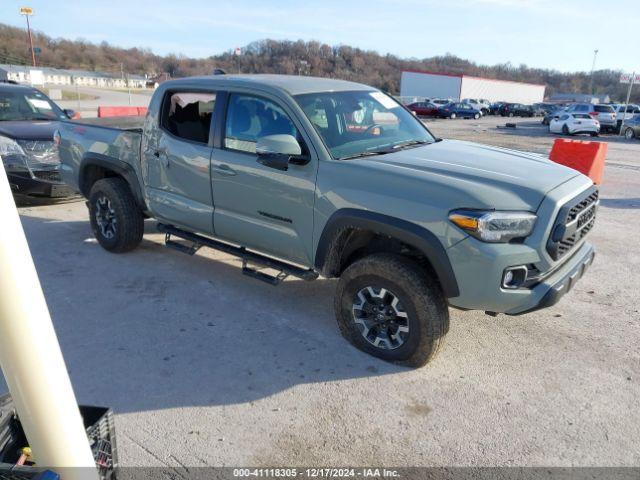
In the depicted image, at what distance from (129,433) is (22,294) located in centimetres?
176

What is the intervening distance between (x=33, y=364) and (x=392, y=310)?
248 cm

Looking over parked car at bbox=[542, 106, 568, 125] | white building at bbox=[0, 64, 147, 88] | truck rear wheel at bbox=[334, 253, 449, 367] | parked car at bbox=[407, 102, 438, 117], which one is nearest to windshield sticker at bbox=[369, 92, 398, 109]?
truck rear wheel at bbox=[334, 253, 449, 367]

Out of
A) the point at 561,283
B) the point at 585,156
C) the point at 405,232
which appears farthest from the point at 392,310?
the point at 585,156

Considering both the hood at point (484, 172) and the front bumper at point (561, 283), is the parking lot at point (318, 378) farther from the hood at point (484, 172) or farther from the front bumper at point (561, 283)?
the hood at point (484, 172)

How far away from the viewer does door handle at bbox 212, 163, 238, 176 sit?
4.26 metres

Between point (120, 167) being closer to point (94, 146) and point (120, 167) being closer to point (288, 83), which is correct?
point (94, 146)

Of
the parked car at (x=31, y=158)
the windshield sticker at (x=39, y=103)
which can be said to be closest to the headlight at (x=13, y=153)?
the parked car at (x=31, y=158)

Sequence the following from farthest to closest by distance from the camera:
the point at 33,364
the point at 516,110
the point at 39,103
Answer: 1. the point at 516,110
2. the point at 39,103
3. the point at 33,364

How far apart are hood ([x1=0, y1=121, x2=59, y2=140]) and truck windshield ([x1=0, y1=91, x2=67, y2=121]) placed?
1.52 ft

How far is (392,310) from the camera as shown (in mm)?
3594

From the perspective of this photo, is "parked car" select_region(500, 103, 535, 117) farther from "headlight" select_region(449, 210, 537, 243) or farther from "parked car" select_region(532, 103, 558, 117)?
"headlight" select_region(449, 210, 537, 243)

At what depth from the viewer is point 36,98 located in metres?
8.99

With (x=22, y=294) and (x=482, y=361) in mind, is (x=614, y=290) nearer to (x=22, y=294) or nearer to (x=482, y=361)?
(x=482, y=361)

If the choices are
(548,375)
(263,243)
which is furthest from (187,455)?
(548,375)
